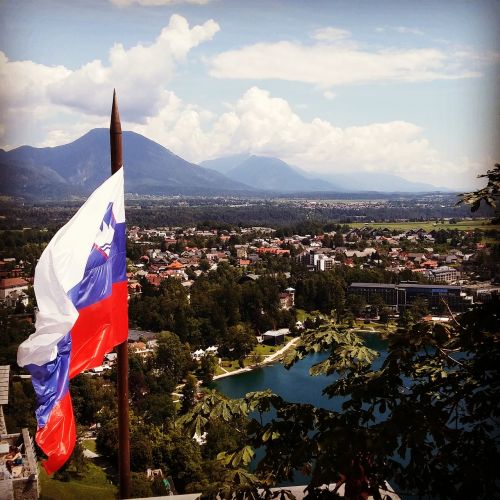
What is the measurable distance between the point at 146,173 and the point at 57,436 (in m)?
74.3

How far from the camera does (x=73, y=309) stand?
3.68 feet

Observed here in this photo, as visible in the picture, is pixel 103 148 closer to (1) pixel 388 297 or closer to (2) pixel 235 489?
(1) pixel 388 297

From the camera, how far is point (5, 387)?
11.2 ft

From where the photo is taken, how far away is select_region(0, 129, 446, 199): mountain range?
2402 centimetres

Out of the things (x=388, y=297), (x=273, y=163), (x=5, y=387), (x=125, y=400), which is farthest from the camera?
(x=273, y=163)

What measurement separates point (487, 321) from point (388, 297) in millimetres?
15611

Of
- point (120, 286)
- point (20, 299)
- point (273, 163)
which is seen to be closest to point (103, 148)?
point (20, 299)

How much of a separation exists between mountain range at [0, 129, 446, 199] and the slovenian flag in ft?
34.9

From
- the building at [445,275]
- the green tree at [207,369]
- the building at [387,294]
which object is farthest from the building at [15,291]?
the building at [445,275]

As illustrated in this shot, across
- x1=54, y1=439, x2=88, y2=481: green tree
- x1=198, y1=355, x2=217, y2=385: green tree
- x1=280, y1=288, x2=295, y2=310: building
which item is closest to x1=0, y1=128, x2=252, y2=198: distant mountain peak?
x1=280, y1=288, x2=295, y2=310: building

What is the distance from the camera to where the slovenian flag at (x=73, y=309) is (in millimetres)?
→ 1104

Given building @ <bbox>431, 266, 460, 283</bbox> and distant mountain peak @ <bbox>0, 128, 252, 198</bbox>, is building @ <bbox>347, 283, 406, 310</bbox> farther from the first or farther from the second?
distant mountain peak @ <bbox>0, 128, 252, 198</bbox>

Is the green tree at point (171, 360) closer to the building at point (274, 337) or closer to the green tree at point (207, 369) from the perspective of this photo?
the green tree at point (207, 369)

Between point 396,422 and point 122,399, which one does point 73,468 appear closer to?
point 122,399
